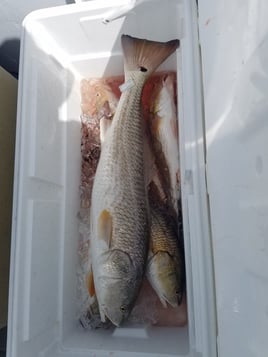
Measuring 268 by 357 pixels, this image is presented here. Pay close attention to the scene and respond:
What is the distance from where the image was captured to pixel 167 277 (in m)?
0.95

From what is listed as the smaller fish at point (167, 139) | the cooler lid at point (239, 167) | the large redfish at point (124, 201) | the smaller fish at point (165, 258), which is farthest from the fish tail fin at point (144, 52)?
the smaller fish at point (165, 258)

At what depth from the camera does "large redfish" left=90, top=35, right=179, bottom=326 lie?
0.93 m

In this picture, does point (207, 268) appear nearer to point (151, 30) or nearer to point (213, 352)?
point (213, 352)

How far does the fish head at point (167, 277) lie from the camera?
37.4 inches

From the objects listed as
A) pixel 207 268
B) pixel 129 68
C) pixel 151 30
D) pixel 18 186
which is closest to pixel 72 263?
pixel 18 186

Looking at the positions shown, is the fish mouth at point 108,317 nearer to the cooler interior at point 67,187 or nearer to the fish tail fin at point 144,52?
the cooler interior at point 67,187

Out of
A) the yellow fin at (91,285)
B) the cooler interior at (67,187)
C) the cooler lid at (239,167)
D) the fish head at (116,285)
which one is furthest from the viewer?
the yellow fin at (91,285)

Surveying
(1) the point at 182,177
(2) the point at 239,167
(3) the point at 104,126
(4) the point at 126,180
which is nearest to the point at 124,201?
(4) the point at 126,180

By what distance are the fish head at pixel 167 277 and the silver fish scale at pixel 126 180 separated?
5 cm

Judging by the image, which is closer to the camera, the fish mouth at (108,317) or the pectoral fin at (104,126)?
the fish mouth at (108,317)

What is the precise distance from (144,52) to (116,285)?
68 centimetres

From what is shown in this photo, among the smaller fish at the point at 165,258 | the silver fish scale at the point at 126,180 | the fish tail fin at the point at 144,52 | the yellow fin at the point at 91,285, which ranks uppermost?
the fish tail fin at the point at 144,52

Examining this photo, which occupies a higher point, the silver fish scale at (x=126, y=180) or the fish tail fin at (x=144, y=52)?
the fish tail fin at (x=144, y=52)

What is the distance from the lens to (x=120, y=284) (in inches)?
36.3
